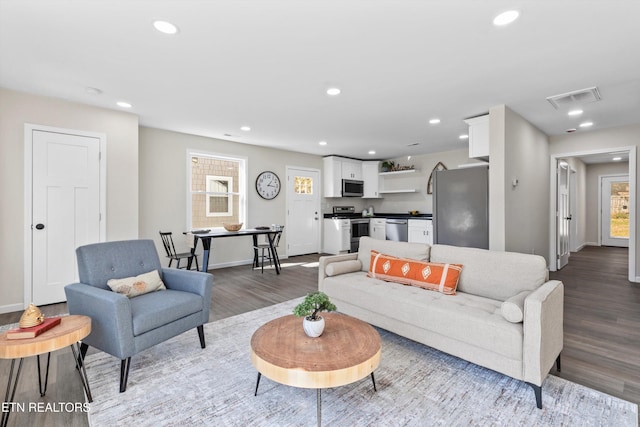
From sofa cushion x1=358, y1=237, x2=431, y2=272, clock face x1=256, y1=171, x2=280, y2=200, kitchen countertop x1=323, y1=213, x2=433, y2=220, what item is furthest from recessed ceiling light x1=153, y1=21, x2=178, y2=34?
kitchen countertop x1=323, y1=213, x2=433, y2=220

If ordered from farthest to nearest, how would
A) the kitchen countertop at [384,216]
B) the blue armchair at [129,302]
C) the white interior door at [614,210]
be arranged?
the white interior door at [614,210], the kitchen countertop at [384,216], the blue armchair at [129,302]

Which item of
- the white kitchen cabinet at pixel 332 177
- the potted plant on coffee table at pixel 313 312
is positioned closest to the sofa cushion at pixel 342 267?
the potted plant on coffee table at pixel 313 312

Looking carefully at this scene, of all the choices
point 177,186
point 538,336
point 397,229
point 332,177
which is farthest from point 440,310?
point 332,177

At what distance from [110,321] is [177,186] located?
361 centimetres

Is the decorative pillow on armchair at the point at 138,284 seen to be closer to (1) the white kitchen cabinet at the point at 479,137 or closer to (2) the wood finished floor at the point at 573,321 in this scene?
(2) the wood finished floor at the point at 573,321

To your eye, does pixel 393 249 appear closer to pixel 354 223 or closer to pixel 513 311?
pixel 513 311

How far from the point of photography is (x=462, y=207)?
4.11 meters

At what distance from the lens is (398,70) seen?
110 inches

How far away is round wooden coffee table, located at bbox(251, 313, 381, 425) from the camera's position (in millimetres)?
1437

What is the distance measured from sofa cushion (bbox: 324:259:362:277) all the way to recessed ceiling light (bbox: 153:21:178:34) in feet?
7.83

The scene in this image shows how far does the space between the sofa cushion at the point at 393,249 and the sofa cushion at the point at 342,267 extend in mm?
96

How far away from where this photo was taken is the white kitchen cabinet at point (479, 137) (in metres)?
3.98

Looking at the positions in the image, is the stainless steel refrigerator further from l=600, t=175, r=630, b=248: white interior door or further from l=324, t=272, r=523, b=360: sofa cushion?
l=600, t=175, r=630, b=248: white interior door

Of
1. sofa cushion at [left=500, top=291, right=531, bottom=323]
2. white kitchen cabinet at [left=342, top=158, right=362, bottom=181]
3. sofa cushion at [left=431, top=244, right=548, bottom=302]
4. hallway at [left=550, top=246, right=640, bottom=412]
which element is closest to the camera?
sofa cushion at [left=500, top=291, right=531, bottom=323]
